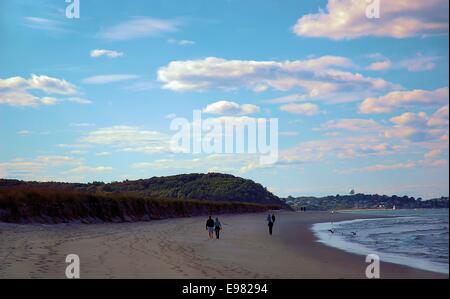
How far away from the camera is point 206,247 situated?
25.8 metres

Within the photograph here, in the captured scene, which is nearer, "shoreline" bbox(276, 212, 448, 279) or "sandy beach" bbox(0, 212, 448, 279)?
"sandy beach" bbox(0, 212, 448, 279)

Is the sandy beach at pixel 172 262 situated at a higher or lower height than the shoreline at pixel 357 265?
higher

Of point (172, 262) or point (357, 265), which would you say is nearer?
point (172, 262)

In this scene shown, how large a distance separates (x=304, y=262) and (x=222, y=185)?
179m

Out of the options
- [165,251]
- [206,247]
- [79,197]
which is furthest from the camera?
[79,197]

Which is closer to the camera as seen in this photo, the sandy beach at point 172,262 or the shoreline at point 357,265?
the sandy beach at point 172,262

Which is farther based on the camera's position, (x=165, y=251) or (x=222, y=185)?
(x=222, y=185)

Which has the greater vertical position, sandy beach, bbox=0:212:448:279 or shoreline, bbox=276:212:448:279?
sandy beach, bbox=0:212:448:279

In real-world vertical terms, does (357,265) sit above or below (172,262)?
below

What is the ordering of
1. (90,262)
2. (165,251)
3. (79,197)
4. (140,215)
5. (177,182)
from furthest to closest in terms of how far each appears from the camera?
1. (177,182)
2. (140,215)
3. (79,197)
4. (165,251)
5. (90,262)
